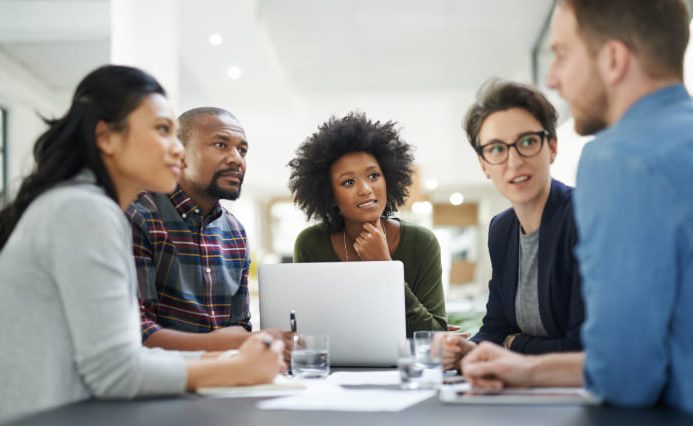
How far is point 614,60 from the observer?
116 centimetres

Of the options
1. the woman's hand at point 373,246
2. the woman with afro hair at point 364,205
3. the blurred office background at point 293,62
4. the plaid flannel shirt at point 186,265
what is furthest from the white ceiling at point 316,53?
the woman's hand at point 373,246

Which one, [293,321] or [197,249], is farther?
[197,249]

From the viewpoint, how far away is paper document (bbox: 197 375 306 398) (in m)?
1.29

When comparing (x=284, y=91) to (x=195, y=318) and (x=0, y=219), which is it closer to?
(x=195, y=318)

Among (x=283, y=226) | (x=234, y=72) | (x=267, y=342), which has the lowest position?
(x=267, y=342)

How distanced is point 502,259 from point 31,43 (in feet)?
11.6

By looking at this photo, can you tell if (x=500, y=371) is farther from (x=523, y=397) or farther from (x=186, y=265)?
(x=186, y=265)

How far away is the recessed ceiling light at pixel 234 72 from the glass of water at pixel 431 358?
547 centimetres

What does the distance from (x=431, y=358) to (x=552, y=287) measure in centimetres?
48

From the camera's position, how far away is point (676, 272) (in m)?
1.03

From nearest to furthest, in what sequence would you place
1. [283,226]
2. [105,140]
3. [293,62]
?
[105,140]
[293,62]
[283,226]

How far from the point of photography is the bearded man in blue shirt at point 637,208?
3.34 feet

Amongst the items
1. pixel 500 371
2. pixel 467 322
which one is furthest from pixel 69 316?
pixel 467 322

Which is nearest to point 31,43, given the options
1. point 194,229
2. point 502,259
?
point 194,229
